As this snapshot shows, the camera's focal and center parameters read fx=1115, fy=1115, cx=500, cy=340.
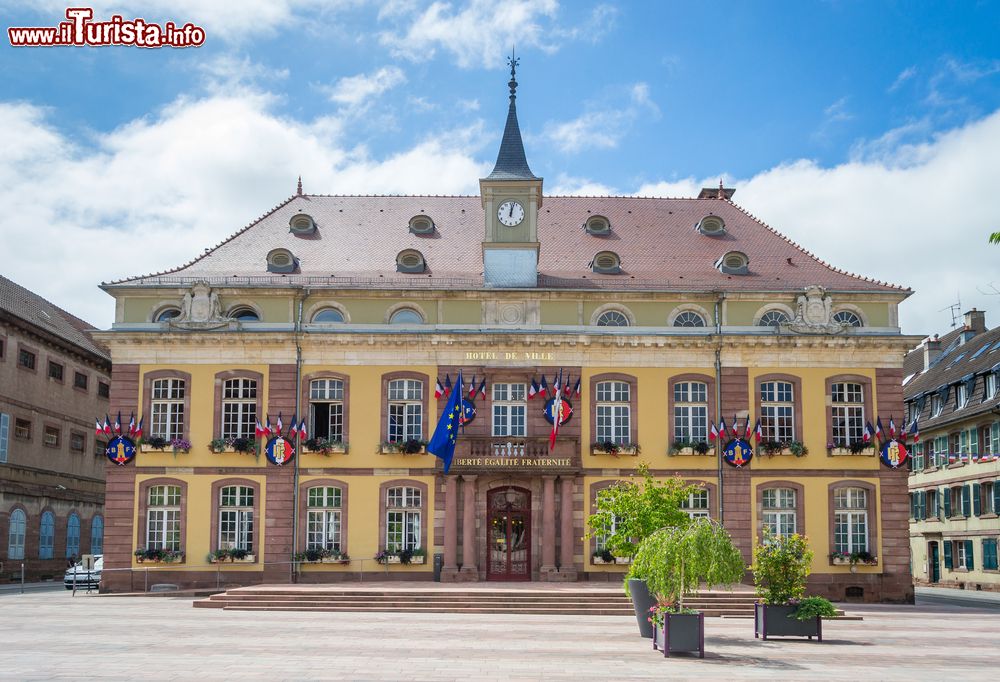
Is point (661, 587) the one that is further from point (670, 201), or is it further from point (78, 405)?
point (78, 405)

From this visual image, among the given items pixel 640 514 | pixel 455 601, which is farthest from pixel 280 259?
pixel 640 514

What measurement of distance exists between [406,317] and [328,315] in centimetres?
270

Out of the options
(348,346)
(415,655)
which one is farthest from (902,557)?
(415,655)

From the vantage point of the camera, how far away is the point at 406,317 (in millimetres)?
38281

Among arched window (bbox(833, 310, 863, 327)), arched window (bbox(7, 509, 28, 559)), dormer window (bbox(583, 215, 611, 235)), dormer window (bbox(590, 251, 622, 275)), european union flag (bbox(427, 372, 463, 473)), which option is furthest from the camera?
arched window (bbox(7, 509, 28, 559))

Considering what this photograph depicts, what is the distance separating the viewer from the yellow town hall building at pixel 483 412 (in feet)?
121

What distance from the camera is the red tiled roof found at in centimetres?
3894

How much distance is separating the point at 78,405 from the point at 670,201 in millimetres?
30458

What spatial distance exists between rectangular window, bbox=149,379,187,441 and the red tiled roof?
3.77m

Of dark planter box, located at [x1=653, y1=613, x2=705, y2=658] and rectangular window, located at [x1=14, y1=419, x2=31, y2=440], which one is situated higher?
rectangular window, located at [x1=14, y1=419, x2=31, y2=440]

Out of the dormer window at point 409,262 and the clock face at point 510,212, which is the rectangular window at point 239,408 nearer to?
the dormer window at point 409,262

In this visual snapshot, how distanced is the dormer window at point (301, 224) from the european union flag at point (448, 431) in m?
9.77

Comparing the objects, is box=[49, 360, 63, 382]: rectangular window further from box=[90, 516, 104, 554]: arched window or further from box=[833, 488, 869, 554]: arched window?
box=[833, 488, 869, 554]: arched window

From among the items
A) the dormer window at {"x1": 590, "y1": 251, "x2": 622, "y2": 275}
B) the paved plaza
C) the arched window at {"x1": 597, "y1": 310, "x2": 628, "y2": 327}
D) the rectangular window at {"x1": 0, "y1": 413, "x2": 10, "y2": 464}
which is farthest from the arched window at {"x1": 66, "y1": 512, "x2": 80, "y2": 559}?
the dormer window at {"x1": 590, "y1": 251, "x2": 622, "y2": 275}
